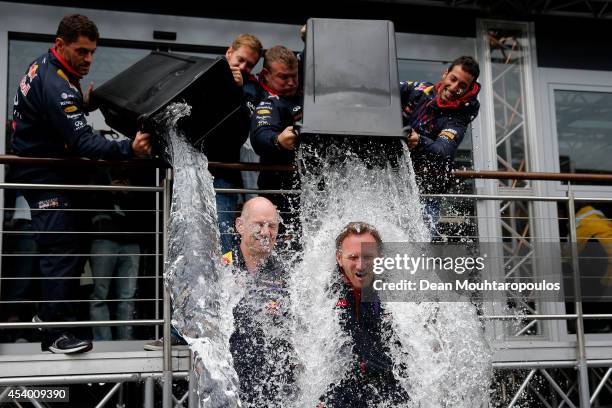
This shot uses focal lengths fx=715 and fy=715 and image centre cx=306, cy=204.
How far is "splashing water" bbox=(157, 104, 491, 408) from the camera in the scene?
3.15 meters

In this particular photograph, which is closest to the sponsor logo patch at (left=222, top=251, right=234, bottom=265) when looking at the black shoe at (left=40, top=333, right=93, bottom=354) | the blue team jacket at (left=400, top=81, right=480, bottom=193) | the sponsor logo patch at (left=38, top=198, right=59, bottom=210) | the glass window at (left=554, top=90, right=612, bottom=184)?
the black shoe at (left=40, top=333, right=93, bottom=354)

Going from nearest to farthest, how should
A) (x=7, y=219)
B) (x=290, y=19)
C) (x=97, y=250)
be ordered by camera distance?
(x=97, y=250) < (x=7, y=219) < (x=290, y=19)

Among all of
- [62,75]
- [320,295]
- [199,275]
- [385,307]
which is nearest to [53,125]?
[62,75]

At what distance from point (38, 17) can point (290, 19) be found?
1883mm

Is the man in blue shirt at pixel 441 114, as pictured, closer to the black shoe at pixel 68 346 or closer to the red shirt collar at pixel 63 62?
the red shirt collar at pixel 63 62

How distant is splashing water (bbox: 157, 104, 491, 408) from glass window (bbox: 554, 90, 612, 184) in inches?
109

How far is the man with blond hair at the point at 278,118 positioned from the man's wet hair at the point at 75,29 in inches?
36.3

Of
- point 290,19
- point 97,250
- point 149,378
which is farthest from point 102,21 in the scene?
point 149,378

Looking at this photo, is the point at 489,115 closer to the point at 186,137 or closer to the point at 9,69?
the point at 186,137

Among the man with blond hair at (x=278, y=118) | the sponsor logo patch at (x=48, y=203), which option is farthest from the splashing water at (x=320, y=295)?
the sponsor logo patch at (x=48, y=203)

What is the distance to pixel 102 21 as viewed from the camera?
5.30 metres

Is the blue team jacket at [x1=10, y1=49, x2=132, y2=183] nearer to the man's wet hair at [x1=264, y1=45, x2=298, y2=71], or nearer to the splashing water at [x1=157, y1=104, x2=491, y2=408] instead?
the splashing water at [x1=157, y1=104, x2=491, y2=408]

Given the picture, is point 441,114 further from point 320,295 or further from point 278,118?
point 320,295

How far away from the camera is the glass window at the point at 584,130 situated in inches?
236
